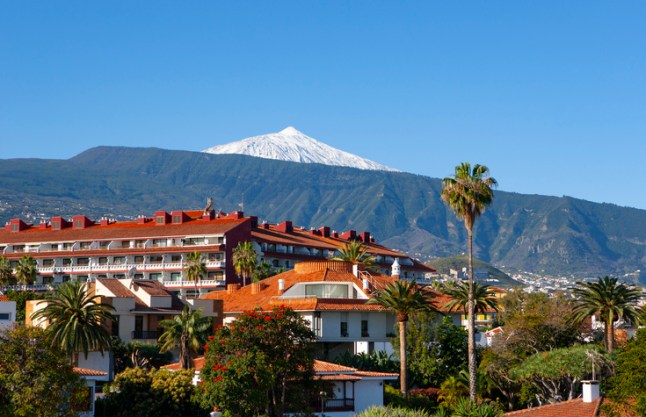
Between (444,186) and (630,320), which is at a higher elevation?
(444,186)

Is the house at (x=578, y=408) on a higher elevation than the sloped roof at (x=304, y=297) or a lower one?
lower

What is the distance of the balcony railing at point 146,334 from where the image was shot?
106 m

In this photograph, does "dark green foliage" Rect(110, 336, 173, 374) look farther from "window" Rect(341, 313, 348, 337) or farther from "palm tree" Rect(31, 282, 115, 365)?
"window" Rect(341, 313, 348, 337)

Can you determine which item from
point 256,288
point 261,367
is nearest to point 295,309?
point 256,288

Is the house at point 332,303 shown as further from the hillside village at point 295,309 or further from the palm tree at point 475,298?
the palm tree at point 475,298

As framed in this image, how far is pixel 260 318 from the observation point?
72125mm

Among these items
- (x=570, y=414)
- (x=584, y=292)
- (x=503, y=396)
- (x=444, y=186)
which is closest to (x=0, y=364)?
(x=570, y=414)

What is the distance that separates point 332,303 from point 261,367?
35.6m

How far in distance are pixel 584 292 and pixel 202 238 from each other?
341 feet

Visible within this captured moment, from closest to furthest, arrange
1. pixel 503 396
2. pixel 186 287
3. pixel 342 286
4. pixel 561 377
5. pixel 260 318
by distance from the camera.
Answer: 1. pixel 260 318
2. pixel 561 377
3. pixel 503 396
4. pixel 342 286
5. pixel 186 287

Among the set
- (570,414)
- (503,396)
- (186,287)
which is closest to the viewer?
(570,414)

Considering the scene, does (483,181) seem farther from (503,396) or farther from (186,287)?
(186,287)

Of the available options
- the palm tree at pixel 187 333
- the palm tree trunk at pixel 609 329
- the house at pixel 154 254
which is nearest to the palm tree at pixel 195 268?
the house at pixel 154 254

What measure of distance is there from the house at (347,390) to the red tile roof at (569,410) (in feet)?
51.0
